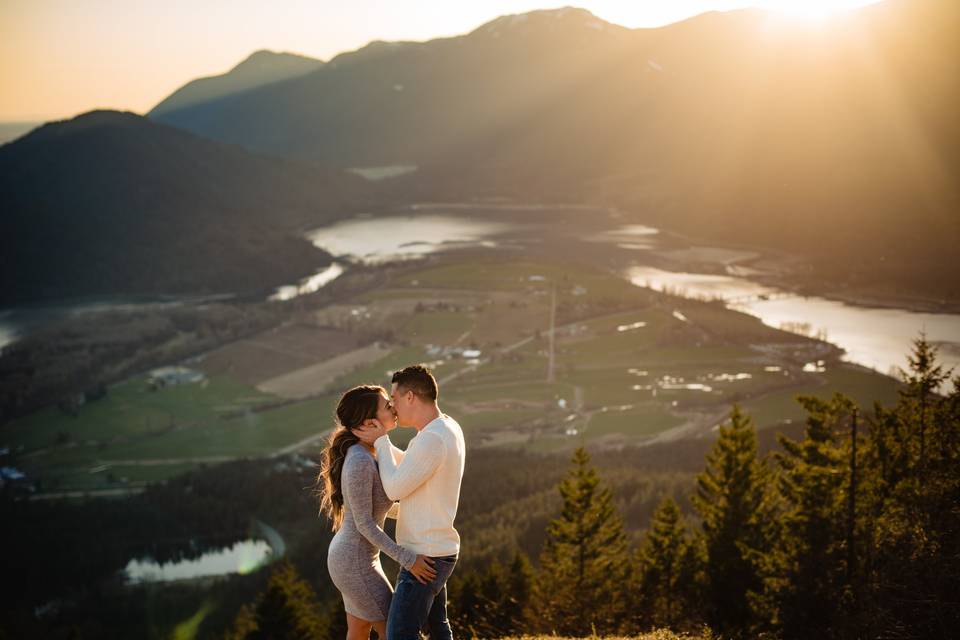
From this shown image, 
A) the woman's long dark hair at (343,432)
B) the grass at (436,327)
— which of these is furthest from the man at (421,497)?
the grass at (436,327)

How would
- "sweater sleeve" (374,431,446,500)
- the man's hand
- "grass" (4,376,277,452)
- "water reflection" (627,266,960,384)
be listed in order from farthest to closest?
"grass" (4,376,277,452)
"water reflection" (627,266,960,384)
the man's hand
"sweater sleeve" (374,431,446,500)

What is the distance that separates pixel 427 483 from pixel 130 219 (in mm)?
144434

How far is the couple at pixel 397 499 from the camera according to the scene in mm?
5527

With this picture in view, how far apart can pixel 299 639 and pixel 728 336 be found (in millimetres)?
59971

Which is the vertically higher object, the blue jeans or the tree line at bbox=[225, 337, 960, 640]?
the blue jeans

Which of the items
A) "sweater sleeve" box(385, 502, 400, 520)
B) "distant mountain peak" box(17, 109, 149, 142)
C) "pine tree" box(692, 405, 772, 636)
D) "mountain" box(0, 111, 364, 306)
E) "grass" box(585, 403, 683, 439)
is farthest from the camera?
"distant mountain peak" box(17, 109, 149, 142)

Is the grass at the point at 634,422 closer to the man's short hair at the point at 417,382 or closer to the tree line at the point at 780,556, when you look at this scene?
the tree line at the point at 780,556

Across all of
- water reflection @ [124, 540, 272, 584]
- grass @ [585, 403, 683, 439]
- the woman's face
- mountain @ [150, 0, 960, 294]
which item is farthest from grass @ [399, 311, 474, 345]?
the woman's face

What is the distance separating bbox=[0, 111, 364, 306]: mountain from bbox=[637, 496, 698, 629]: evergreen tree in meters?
101

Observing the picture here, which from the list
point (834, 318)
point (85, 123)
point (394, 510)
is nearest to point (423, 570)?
point (394, 510)

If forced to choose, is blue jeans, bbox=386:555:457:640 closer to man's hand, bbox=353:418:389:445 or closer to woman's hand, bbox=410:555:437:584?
woman's hand, bbox=410:555:437:584

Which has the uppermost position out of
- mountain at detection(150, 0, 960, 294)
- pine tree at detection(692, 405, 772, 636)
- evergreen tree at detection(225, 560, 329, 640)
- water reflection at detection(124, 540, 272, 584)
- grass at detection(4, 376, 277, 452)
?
mountain at detection(150, 0, 960, 294)

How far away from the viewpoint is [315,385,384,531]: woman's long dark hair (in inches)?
227

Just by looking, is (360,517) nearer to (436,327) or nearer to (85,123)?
(436,327)
